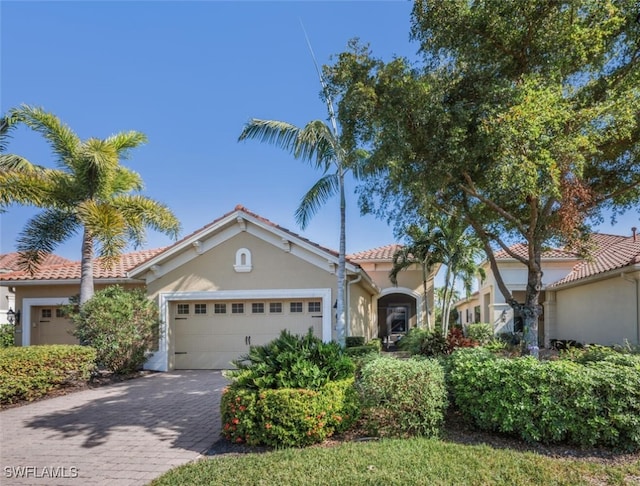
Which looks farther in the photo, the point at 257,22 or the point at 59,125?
the point at 59,125

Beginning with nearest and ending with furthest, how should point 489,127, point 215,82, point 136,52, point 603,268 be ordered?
point 489,127 → point 136,52 → point 215,82 → point 603,268

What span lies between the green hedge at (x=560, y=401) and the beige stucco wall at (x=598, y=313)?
9.31 meters

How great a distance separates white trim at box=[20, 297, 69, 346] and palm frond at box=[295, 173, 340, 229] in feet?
33.2

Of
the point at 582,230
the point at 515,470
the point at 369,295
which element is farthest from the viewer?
the point at 369,295

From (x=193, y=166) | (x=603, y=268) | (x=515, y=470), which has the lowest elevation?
(x=515, y=470)

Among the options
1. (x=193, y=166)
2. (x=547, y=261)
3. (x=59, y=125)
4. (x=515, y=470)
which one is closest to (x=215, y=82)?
(x=193, y=166)

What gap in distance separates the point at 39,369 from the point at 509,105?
39.3 feet

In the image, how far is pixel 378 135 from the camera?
7824 millimetres

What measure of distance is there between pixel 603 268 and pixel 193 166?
50.4ft

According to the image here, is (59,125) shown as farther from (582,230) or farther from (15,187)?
(582,230)

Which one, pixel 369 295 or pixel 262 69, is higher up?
pixel 262 69

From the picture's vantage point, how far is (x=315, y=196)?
41.8 feet

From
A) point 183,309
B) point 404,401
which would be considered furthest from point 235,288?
point 404,401

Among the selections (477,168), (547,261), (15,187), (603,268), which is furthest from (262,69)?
(547,261)
